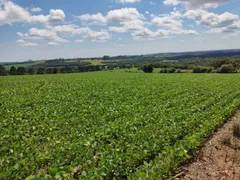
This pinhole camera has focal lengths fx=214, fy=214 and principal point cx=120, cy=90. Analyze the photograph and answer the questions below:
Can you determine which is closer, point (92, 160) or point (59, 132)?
point (92, 160)

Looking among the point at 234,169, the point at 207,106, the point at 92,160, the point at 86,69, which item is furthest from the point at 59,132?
the point at 86,69

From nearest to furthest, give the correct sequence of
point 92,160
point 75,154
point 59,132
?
point 92,160
point 75,154
point 59,132

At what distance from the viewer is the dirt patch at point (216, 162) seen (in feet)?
19.6

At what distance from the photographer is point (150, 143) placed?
6.83m

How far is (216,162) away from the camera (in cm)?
687

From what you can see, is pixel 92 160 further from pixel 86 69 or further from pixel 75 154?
pixel 86 69

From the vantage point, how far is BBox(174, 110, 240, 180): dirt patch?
19.6ft

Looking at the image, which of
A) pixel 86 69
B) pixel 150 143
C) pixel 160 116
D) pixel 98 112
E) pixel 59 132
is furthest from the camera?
pixel 86 69

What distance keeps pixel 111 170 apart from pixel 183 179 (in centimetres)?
201

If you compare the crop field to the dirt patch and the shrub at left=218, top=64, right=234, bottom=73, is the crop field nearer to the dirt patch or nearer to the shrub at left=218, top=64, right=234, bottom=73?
the dirt patch

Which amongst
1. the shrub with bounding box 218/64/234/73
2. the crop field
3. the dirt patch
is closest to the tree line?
the shrub with bounding box 218/64/234/73

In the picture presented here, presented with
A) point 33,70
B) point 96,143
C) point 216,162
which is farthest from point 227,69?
point 33,70

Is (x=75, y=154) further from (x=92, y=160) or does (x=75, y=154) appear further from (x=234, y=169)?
(x=234, y=169)

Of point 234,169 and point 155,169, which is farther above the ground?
point 155,169
